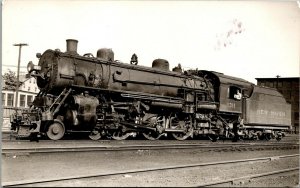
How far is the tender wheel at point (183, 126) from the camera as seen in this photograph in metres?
17.1

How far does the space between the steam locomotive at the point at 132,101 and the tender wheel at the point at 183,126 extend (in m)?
0.04

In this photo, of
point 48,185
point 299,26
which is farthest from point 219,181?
point 299,26

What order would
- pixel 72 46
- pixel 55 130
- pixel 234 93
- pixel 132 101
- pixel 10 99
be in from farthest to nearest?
pixel 10 99 → pixel 234 93 → pixel 132 101 → pixel 72 46 → pixel 55 130

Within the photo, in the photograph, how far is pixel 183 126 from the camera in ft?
56.6

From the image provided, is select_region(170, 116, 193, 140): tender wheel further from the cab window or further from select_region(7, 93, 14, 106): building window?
select_region(7, 93, 14, 106): building window

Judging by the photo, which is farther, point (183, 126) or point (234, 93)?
point (234, 93)

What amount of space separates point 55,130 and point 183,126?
263 inches

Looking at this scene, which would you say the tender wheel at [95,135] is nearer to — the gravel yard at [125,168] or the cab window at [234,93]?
the gravel yard at [125,168]

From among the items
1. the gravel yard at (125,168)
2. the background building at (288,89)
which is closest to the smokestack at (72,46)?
the gravel yard at (125,168)

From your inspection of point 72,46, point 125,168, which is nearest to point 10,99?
point 72,46

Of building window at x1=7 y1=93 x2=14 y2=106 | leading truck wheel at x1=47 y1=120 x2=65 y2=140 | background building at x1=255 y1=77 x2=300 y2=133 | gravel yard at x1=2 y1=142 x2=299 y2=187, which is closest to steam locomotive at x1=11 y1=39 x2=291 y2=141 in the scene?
leading truck wheel at x1=47 y1=120 x2=65 y2=140

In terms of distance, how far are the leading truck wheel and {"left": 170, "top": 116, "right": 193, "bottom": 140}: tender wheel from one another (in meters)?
5.72

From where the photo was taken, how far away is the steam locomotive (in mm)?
13172

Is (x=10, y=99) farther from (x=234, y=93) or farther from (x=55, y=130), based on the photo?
(x=234, y=93)
